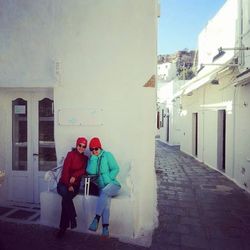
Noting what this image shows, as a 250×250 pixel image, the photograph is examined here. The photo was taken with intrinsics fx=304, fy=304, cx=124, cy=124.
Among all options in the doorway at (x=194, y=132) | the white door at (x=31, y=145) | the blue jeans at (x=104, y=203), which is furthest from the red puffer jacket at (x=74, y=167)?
the doorway at (x=194, y=132)

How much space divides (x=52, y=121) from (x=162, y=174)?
6.05 m

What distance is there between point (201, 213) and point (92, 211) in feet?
9.24

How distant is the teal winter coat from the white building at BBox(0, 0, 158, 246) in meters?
0.43

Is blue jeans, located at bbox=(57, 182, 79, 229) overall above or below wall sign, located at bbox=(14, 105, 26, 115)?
below

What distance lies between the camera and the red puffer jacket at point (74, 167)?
224 inches

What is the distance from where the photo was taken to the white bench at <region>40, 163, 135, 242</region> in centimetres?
557

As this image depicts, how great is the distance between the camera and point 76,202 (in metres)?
5.77

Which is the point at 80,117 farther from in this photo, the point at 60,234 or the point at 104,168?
the point at 60,234

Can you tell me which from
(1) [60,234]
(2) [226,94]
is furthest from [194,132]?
(1) [60,234]

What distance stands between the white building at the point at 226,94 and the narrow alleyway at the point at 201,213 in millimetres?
1041

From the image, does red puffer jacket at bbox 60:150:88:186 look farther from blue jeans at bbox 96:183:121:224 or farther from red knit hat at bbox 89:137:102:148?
blue jeans at bbox 96:183:121:224

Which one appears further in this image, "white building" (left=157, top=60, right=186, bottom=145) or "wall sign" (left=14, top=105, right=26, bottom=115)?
"white building" (left=157, top=60, right=186, bottom=145)

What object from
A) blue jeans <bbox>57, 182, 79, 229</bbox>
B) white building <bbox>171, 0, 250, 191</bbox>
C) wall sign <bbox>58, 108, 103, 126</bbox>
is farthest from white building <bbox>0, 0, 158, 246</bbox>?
white building <bbox>171, 0, 250, 191</bbox>

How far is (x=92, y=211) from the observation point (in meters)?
5.72
